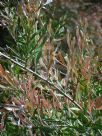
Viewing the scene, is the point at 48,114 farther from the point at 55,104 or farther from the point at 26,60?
the point at 26,60

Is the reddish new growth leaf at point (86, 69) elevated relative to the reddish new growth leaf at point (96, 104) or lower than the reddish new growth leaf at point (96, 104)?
elevated

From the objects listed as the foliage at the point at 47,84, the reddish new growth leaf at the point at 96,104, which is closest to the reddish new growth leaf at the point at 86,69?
the foliage at the point at 47,84

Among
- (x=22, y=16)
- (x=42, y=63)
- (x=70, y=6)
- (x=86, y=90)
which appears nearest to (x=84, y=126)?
(x=86, y=90)

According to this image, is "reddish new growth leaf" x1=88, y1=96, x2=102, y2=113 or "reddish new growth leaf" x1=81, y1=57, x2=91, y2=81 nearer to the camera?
"reddish new growth leaf" x1=88, y1=96, x2=102, y2=113

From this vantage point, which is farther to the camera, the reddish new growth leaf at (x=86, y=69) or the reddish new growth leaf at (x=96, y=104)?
the reddish new growth leaf at (x=86, y=69)

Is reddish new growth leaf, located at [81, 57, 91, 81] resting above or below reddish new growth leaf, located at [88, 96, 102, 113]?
above

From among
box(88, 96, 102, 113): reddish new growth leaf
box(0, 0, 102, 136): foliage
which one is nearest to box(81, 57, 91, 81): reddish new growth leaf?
box(0, 0, 102, 136): foliage

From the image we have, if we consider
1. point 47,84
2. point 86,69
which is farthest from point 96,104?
point 47,84

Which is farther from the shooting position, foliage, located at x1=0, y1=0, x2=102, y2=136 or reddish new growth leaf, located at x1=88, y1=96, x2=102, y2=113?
foliage, located at x1=0, y1=0, x2=102, y2=136

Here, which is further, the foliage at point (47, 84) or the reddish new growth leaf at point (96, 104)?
the foliage at point (47, 84)

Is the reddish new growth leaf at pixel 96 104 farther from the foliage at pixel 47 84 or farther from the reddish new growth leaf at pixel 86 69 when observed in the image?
the reddish new growth leaf at pixel 86 69

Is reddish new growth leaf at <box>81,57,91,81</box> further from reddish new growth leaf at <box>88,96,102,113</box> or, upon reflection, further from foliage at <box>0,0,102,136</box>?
reddish new growth leaf at <box>88,96,102,113</box>
